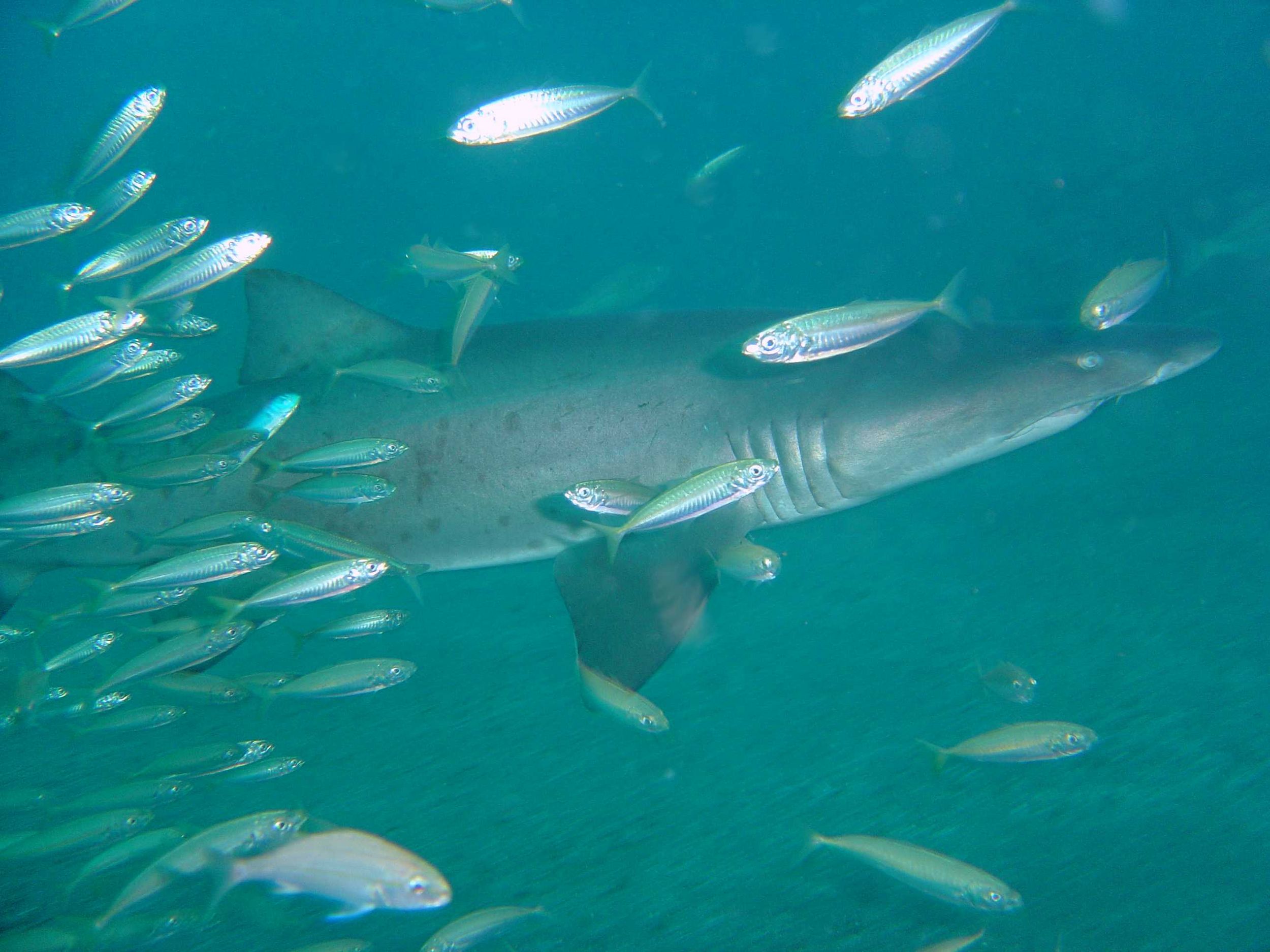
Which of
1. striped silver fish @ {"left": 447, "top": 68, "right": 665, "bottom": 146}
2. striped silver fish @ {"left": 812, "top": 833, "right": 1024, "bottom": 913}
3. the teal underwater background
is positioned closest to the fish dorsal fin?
the teal underwater background

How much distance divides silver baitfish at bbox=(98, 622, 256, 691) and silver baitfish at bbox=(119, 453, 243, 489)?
2.29 ft

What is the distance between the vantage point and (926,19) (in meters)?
33.0

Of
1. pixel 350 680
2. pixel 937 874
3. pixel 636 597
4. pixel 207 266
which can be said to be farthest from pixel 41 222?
pixel 937 874

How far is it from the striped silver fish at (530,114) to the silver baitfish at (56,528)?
2438 millimetres

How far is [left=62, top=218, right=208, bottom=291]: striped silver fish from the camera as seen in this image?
3.39m

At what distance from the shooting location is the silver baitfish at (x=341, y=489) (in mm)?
2959

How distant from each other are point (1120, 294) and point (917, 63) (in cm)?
161

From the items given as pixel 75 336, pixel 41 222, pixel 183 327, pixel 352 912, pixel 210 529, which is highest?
pixel 41 222

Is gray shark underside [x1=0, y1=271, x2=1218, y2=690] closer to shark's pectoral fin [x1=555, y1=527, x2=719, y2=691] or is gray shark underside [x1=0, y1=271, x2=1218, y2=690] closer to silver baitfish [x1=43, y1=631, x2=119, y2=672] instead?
shark's pectoral fin [x1=555, y1=527, x2=719, y2=691]

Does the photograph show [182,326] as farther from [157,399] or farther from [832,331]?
[832,331]

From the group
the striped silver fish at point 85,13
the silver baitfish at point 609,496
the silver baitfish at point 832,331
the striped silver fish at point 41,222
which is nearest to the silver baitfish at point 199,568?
the silver baitfish at point 609,496

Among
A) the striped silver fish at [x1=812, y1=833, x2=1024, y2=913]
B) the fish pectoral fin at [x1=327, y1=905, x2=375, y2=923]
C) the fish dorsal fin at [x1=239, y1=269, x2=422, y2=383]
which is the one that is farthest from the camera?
the fish dorsal fin at [x1=239, y1=269, x2=422, y2=383]

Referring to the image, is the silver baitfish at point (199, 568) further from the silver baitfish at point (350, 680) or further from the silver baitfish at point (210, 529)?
the silver baitfish at point (350, 680)

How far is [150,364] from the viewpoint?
142 inches
